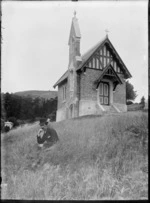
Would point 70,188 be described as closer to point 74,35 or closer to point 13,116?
point 13,116

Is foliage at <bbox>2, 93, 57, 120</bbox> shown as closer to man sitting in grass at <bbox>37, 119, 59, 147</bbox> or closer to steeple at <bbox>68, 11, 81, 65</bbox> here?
man sitting in grass at <bbox>37, 119, 59, 147</bbox>

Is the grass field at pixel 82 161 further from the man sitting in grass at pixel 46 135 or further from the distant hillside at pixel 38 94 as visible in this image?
the distant hillside at pixel 38 94

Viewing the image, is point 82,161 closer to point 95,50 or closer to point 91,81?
point 91,81

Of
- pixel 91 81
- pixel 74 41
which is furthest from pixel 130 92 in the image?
pixel 74 41

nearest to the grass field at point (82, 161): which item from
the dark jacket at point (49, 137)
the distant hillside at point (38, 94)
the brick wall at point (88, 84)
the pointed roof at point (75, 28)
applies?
the dark jacket at point (49, 137)

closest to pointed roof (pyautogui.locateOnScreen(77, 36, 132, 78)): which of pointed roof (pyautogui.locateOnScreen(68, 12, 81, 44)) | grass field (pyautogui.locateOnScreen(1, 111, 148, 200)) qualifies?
pointed roof (pyautogui.locateOnScreen(68, 12, 81, 44))

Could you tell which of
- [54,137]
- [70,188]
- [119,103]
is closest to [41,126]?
[54,137]
